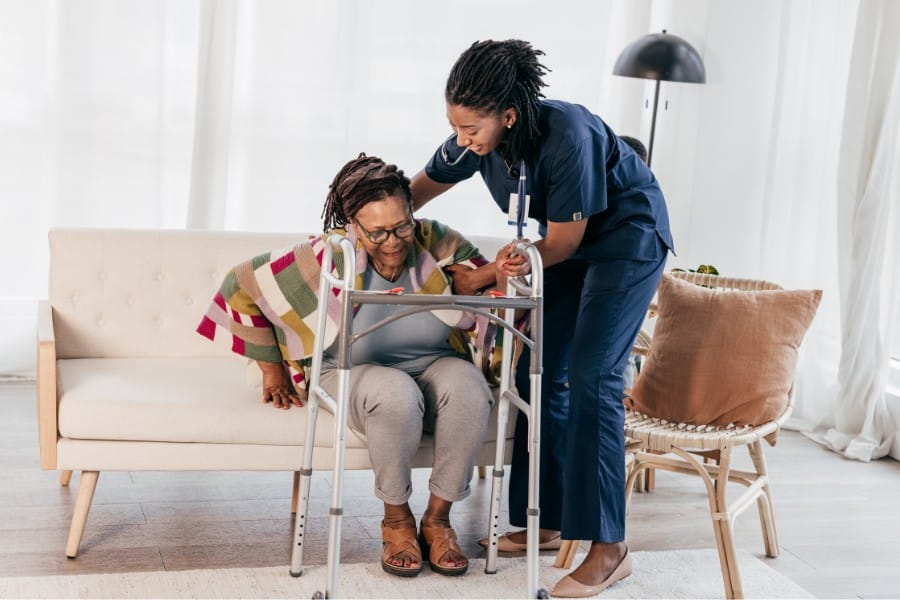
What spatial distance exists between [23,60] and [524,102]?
2.34 meters

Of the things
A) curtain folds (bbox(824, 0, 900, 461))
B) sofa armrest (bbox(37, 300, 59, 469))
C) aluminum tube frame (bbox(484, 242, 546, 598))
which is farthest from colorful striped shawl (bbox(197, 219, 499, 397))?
curtain folds (bbox(824, 0, 900, 461))

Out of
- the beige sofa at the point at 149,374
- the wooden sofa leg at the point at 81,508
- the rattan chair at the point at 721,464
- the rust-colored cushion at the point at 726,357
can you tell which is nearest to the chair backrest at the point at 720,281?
the rust-colored cushion at the point at 726,357

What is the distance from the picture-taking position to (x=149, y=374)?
99.6 inches

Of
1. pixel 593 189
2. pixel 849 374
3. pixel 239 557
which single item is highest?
pixel 593 189

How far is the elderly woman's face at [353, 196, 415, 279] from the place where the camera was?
229cm

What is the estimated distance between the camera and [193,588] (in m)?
2.21

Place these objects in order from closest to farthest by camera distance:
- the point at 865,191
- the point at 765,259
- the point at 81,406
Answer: the point at 81,406, the point at 865,191, the point at 765,259

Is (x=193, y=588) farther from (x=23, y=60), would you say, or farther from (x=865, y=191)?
(x=865, y=191)

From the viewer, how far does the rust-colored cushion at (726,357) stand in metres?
2.48

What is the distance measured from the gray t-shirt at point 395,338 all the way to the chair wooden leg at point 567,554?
1.71 feet

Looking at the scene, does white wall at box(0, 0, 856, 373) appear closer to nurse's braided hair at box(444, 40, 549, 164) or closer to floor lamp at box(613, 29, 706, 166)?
floor lamp at box(613, 29, 706, 166)

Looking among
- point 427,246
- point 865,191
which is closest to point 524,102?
point 427,246

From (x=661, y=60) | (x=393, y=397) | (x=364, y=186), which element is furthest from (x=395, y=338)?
(x=661, y=60)

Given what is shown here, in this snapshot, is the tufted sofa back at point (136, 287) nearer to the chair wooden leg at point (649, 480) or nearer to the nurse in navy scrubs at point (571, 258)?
the nurse in navy scrubs at point (571, 258)
